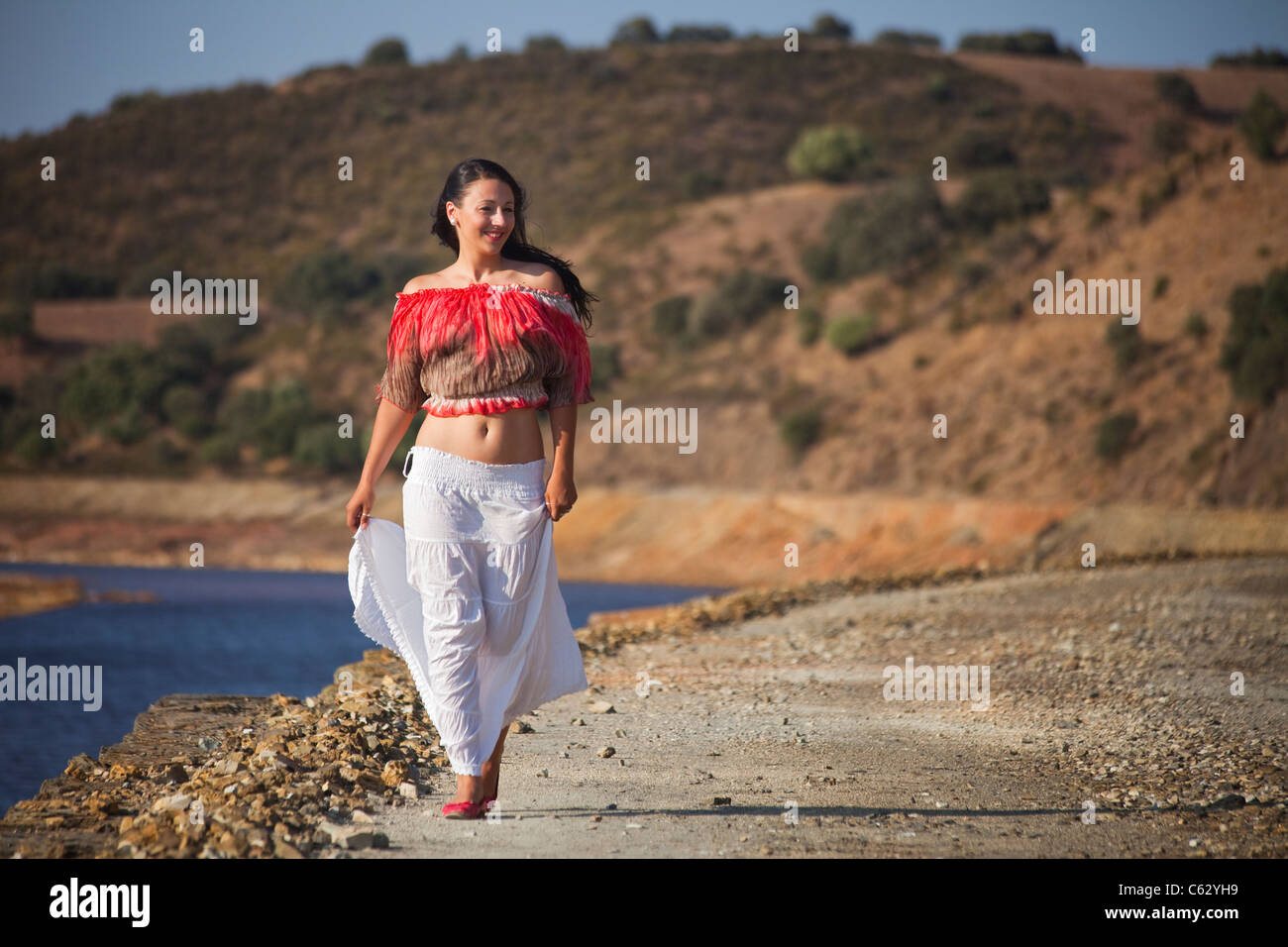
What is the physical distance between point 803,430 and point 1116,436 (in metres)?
8.88

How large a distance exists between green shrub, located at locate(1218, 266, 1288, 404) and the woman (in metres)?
29.1

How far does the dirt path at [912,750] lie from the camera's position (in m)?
5.16

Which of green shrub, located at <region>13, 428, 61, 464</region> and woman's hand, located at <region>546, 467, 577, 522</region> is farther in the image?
green shrub, located at <region>13, 428, 61, 464</region>

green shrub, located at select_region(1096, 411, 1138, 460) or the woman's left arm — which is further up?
the woman's left arm

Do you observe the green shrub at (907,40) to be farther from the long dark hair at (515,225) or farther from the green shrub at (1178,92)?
the long dark hair at (515,225)

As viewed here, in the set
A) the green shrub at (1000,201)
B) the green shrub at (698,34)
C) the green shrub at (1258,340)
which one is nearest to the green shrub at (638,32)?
the green shrub at (698,34)

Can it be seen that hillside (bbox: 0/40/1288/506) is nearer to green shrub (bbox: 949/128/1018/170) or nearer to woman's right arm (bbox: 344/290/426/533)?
green shrub (bbox: 949/128/1018/170)

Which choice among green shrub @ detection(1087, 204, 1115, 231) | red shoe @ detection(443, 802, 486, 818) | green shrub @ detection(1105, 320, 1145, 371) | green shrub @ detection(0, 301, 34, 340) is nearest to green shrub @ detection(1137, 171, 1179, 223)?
green shrub @ detection(1087, 204, 1115, 231)

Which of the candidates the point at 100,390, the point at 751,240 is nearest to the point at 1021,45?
the point at 751,240

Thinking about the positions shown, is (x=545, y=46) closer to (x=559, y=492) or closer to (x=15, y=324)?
(x=15, y=324)

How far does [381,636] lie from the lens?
542 centimetres

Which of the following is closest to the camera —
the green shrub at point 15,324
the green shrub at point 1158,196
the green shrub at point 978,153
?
the green shrub at point 1158,196

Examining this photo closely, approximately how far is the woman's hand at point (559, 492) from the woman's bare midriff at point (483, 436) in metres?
0.13

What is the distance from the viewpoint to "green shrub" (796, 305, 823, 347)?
44.2 metres
